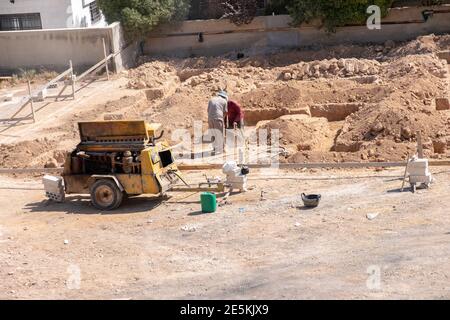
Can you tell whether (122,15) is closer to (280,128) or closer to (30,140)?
(30,140)

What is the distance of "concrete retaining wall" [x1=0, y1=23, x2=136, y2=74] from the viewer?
25.3 m

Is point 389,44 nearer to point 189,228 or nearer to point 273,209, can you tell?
point 273,209

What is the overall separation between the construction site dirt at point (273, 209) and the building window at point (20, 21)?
909cm

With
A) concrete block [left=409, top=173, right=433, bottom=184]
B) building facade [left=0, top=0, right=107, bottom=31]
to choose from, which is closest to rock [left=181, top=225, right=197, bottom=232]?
concrete block [left=409, top=173, right=433, bottom=184]

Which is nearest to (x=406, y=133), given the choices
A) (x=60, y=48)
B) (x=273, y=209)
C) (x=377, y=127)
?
(x=377, y=127)

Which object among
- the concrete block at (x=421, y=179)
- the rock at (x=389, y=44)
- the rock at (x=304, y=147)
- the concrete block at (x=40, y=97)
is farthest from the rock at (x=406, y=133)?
the concrete block at (x=40, y=97)

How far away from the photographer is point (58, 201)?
48.8 feet

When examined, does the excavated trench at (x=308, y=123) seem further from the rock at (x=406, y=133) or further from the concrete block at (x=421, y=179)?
the concrete block at (x=421, y=179)

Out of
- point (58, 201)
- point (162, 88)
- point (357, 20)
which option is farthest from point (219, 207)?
point (357, 20)

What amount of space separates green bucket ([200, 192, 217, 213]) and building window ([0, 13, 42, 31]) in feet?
65.4

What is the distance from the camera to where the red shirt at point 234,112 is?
17.2 meters

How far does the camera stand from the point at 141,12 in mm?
26109

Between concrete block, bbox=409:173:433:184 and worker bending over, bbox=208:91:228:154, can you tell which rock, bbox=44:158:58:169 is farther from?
concrete block, bbox=409:173:433:184
